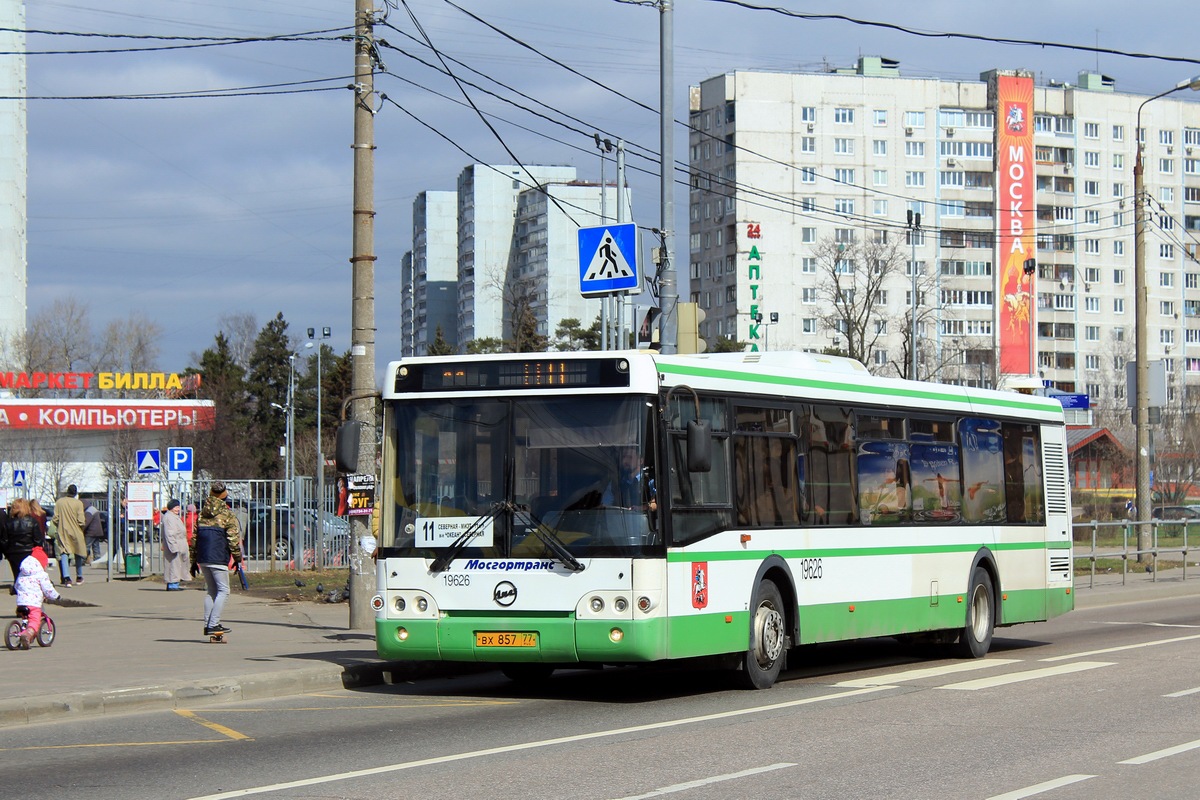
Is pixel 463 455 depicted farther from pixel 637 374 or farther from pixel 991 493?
pixel 991 493

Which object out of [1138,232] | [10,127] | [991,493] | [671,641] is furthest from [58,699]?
[10,127]

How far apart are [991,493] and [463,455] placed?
7.50m

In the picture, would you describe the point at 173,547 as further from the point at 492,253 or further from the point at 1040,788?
the point at 492,253

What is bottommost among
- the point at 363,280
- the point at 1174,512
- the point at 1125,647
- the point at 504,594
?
the point at 1174,512

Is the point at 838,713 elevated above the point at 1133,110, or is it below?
below

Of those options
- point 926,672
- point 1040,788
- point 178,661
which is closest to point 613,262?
point 926,672

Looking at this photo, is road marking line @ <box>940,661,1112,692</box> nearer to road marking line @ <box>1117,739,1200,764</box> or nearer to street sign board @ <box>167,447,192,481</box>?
road marking line @ <box>1117,739,1200,764</box>

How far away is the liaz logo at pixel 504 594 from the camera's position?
41.9 ft

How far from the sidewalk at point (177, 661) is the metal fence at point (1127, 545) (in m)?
14.4

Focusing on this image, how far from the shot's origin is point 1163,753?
10.1 m

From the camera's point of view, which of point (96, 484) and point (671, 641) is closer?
point (671, 641)

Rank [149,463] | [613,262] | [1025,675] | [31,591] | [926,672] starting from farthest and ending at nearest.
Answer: [149,463] < [613,262] < [31,591] < [926,672] < [1025,675]

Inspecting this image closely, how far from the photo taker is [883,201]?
11281 cm

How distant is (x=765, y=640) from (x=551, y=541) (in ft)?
7.91
